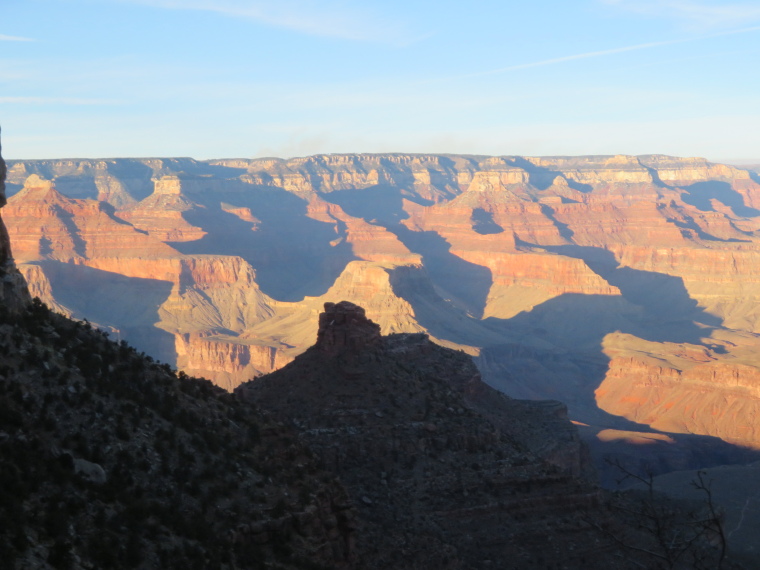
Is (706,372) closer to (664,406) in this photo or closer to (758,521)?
(664,406)

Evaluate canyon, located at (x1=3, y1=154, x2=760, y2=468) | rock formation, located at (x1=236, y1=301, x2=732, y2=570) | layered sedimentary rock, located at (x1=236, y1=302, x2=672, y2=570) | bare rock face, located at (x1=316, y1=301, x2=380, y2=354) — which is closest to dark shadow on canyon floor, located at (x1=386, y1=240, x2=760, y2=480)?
canyon, located at (x1=3, y1=154, x2=760, y2=468)

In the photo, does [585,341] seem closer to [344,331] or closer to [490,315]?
[490,315]

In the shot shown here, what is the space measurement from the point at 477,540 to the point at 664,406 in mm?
79252

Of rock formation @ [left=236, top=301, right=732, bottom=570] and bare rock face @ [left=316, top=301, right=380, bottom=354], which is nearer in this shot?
rock formation @ [left=236, top=301, right=732, bottom=570]

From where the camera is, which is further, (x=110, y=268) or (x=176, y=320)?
(x=110, y=268)

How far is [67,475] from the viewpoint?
18.2 m

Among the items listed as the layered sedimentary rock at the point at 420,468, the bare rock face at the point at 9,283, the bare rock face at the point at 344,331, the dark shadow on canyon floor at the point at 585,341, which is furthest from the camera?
the dark shadow on canyon floor at the point at 585,341

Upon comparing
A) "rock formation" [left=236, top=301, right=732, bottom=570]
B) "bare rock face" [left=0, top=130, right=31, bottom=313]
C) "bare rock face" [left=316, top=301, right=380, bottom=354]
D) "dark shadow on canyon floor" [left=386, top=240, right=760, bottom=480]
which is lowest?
"dark shadow on canyon floor" [left=386, top=240, right=760, bottom=480]

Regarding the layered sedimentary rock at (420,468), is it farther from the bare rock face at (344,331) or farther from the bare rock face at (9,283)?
the bare rock face at (9,283)

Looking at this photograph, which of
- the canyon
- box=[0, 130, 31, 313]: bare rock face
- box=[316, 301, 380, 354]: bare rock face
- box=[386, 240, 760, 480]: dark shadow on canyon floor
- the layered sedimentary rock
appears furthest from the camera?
the canyon

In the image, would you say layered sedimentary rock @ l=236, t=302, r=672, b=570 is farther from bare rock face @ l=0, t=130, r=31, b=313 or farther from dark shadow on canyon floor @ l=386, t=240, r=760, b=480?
dark shadow on canyon floor @ l=386, t=240, r=760, b=480

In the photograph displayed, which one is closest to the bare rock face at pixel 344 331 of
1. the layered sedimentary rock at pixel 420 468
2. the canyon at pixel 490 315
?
the layered sedimentary rock at pixel 420 468

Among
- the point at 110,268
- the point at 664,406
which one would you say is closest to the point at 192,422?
the point at 664,406

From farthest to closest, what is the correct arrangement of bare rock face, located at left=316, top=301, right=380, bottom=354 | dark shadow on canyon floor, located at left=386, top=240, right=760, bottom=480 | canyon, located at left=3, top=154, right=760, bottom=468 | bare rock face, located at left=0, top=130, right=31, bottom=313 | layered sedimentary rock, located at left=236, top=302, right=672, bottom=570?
canyon, located at left=3, top=154, right=760, bottom=468 → dark shadow on canyon floor, located at left=386, top=240, right=760, bottom=480 → bare rock face, located at left=316, top=301, right=380, bottom=354 → layered sedimentary rock, located at left=236, top=302, right=672, bottom=570 → bare rock face, located at left=0, top=130, right=31, bottom=313
